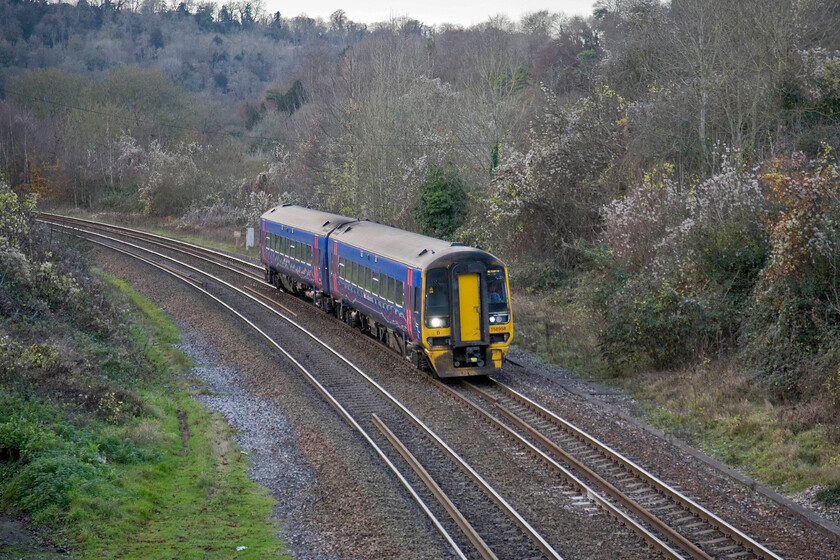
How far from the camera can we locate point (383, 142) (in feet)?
130

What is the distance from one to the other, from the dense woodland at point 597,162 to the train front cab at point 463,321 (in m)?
2.89

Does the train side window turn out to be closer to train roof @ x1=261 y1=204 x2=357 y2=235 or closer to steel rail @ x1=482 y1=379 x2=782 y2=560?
steel rail @ x1=482 y1=379 x2=782 y2=560

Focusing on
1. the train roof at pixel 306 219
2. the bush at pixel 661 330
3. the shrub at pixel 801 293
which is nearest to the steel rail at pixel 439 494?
the bush at pixel 661 330

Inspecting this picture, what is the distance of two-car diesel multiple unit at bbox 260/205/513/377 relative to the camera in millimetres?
17844

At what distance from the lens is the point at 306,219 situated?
94.6ft

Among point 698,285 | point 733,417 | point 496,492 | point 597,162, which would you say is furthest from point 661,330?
point 597,162

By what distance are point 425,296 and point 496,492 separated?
677 cm

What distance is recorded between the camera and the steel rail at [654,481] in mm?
9789

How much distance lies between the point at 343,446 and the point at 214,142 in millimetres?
59659

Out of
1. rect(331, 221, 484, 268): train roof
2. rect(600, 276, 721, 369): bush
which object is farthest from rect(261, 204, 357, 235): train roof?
rect(600, 276, 721, 369): bush

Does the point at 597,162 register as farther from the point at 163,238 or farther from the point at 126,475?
the point at 163,238

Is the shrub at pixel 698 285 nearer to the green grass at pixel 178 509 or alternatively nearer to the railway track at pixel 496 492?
the railway track at pixel 496 492

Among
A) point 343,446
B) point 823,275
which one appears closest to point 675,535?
point 343,446

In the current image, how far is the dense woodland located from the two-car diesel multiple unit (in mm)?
3077
